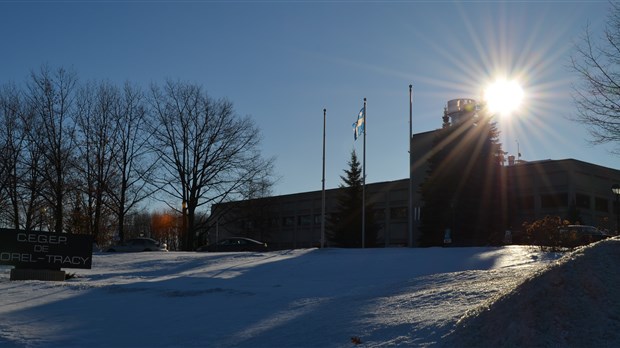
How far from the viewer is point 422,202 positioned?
205ft

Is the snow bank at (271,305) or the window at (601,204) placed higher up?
the window at (601,204)

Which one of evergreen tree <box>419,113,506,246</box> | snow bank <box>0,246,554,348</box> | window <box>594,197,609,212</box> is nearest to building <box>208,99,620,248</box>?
Result: window <box>594,197,609,212</box>

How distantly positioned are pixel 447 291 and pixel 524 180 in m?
52.0

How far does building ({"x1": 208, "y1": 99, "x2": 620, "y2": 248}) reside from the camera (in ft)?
193

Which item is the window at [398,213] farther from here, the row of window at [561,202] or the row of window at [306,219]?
the row of window at [561,202]

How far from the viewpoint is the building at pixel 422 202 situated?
58.8 meters

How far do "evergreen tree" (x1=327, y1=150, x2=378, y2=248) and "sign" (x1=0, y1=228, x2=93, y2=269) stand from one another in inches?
1543

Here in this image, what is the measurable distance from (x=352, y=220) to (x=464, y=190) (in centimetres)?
1089

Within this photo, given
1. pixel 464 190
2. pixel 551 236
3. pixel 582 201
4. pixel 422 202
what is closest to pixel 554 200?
pixel 582 201

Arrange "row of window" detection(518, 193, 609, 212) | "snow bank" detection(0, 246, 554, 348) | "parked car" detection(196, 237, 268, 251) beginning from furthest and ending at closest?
"row of window" detection(518, 193, 609, 212)
"parked car" detection(196, 237, 268, 251)
"snow bank" detection(0, 246, 554, 348)

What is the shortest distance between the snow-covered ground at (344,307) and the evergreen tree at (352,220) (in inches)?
1450

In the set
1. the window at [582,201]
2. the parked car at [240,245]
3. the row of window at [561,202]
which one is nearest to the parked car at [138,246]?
the parked car at [240,245]

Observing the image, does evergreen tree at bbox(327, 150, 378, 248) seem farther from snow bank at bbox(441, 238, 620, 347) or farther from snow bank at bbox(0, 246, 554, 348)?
snow bank at bbox(441, 238, 620, 347)

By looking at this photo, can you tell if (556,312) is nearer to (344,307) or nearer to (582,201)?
(344,307)
